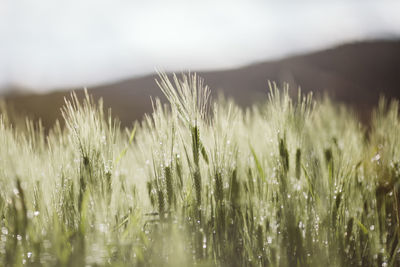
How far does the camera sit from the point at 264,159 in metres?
0.69

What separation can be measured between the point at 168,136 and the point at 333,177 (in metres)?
0.30

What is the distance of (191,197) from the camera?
1.82 feet

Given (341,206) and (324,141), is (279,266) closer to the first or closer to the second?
(341,206)

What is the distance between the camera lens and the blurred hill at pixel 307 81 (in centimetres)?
257

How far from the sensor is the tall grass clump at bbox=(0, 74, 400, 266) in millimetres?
501

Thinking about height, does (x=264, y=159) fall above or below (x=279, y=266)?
above

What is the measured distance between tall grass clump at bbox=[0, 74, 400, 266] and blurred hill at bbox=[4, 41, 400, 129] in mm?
1833

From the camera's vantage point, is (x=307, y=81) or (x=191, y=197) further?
(x=307, y=81)

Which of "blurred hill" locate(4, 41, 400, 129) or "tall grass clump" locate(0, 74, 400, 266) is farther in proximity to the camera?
"blurred hill" locate(4, 41, 400, 129)

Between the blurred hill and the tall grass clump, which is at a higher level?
the blurred hill

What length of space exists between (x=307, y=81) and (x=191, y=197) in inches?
96.9

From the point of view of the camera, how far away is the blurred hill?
2.57 metres

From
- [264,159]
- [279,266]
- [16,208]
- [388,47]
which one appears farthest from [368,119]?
[16,208]

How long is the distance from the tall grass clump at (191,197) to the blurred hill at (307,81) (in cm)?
183
